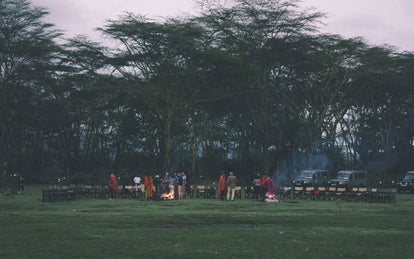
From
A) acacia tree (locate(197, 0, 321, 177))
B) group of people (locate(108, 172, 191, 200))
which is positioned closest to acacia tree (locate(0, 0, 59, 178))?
acacia tree (locate(197, 0, 321, 177))

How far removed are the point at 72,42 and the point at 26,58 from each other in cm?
379

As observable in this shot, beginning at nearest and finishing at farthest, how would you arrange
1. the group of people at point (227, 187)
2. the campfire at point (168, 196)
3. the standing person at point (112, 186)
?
the campfire at point (168, 196) → the group of people at point (227, 187) → the standing person at point (112, 186)

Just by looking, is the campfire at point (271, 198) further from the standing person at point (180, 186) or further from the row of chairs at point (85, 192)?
the row of chairs at point (85, 192)

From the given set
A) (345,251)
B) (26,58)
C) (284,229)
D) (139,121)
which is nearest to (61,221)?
(284,229)

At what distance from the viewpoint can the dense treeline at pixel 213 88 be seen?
151 feet

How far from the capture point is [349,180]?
45344 mm

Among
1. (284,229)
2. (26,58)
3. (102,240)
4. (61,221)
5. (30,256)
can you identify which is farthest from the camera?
(26,58)

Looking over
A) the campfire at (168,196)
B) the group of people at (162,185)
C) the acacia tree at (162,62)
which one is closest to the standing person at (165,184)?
the group of people at (162,185)

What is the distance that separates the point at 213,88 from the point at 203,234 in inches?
1382

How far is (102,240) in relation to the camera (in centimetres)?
1287

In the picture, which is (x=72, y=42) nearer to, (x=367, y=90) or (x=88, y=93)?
(x=88, y=93)

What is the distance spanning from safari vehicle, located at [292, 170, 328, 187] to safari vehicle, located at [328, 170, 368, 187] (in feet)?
3.33

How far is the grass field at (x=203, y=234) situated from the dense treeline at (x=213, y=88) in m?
25.9

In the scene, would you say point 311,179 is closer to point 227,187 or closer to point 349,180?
point 349,180
